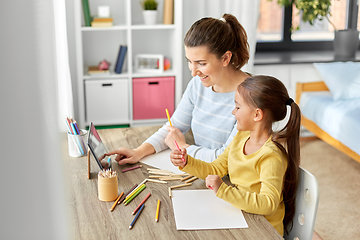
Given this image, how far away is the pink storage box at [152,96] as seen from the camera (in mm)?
3074

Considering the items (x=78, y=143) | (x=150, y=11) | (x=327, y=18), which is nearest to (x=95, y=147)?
(x=78, y=143)

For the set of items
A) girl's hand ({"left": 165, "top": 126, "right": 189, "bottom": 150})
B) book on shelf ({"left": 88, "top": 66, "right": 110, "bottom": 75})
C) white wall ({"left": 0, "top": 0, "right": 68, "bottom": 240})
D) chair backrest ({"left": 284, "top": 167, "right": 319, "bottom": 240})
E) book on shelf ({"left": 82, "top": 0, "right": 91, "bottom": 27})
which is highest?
book on shelf ({"left": 82, "top": 0, "right": 91, "bottom": 27})

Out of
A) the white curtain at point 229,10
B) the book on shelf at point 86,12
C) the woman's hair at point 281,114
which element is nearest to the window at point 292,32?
the white curtain at point 229,10

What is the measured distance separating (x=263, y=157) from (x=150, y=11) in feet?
7.04

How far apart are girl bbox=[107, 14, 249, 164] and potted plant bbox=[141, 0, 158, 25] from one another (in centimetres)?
153

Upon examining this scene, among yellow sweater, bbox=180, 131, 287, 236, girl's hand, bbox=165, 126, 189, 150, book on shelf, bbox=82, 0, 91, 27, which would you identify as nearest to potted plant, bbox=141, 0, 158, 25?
book on shelf, bbox=82, 0, 91, 27

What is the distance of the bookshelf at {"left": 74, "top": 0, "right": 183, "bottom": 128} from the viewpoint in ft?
9.70

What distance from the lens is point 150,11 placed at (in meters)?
2.98

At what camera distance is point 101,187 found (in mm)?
1102

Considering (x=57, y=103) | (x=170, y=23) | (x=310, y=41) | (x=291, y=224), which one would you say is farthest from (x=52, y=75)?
(x=310, y=41)

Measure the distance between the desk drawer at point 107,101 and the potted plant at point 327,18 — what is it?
1.63 meters

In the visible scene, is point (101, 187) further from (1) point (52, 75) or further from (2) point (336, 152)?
(2) point (336, 152)

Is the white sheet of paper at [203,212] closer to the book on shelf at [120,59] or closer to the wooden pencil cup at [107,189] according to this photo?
the wooden pencil cup at [107,189]

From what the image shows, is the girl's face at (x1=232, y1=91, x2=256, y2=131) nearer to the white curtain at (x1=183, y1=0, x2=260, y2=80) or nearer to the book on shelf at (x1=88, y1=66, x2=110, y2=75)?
the book on shelf at (x1=88, y1=66, x2=110, y2=75)
